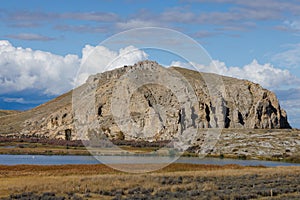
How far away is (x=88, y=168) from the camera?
65312 mm

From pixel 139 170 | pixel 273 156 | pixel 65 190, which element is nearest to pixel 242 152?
Result: pixel 273 156

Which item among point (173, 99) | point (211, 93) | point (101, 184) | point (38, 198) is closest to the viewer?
point (38, 198)

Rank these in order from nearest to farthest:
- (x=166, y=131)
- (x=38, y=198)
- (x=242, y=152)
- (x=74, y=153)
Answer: (x=38, y=198), (x=74, y=153), (x=242, y=152), (x=166, y=131)

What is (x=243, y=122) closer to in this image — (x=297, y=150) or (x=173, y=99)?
(x=173, y=99)

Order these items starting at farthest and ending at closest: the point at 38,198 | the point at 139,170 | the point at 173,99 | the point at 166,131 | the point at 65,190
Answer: the point at 173,99 → the point at 166,131 → the point at 139,170 → the point at 65,190 → the point at 38,198

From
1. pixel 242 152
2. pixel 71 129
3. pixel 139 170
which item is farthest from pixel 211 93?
pixel 139 170

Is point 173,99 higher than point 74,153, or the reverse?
point 173,99

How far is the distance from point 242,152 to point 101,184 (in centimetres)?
7781

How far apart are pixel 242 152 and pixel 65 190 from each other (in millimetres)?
82486

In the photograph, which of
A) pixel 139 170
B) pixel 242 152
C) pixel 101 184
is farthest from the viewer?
pixel 242 152

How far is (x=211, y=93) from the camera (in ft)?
611

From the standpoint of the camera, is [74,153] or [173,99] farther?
[173,99]

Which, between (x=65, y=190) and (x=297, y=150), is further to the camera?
(x=297, y=150)

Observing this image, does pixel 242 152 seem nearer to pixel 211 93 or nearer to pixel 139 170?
pixel 139 170
